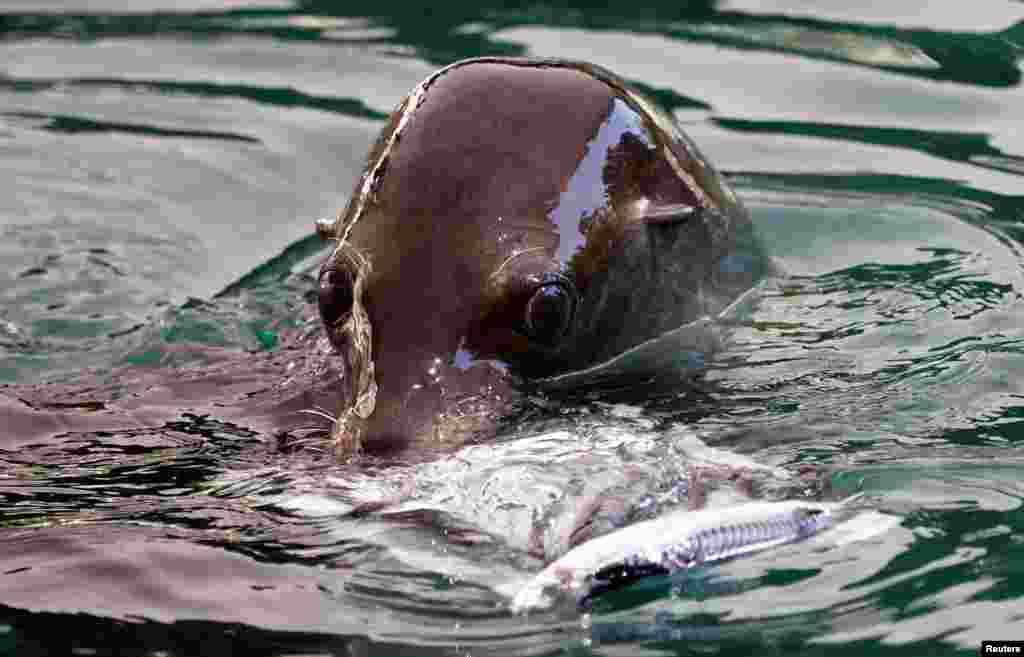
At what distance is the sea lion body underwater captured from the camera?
16.9 feet

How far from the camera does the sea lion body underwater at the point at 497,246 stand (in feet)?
16.9

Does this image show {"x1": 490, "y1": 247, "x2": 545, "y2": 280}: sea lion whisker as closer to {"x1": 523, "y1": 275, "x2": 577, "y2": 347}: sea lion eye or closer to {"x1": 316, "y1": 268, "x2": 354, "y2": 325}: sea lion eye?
{"x1": 523, "y1": 275, "x2": 577, "y2": 347}: sea lion eye

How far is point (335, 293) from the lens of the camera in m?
5.41

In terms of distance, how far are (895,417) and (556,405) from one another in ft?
3.06

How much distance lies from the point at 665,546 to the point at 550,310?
1304 mm

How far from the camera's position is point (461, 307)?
5.18 metres

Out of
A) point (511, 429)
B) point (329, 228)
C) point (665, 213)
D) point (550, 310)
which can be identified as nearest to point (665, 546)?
point (511, 429)

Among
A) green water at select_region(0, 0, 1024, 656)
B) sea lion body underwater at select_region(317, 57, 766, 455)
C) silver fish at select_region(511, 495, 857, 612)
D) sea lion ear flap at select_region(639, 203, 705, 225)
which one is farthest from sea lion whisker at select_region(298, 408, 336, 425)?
silver fish at select_region(511, 495, 857, 612)

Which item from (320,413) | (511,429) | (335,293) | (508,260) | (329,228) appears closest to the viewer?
(511,429)

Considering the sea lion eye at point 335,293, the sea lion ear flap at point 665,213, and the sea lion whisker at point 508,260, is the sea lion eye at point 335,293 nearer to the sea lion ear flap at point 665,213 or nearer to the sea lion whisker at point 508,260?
the sea lion whisker at point 508,260

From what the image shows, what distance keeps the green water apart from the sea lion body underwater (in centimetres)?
24

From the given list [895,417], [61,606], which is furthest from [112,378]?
[895,417]

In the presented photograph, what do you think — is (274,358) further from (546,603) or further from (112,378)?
(546,603)

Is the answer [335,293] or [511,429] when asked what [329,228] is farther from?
[511,429]
